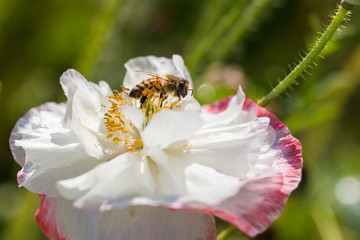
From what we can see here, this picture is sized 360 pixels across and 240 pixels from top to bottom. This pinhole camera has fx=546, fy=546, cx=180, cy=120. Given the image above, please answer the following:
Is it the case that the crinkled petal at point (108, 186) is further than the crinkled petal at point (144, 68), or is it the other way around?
the crinkled petal at point (144, 68)

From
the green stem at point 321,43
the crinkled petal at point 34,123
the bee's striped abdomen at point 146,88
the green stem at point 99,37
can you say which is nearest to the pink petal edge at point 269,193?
the green stem at point 321,43

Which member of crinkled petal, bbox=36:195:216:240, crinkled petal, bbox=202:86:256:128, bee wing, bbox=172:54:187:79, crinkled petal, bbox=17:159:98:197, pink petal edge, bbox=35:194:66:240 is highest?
bee wing, bbox=172:54:187:79

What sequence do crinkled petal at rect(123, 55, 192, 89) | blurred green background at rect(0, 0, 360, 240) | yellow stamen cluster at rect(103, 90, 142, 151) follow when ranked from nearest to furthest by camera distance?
yellow stamen cluster at rect(103, 90, 142, 151) < crinkled petal at rect(123, 55, 192, 89) < blurred green background at rect(0, 0, 360, 240)

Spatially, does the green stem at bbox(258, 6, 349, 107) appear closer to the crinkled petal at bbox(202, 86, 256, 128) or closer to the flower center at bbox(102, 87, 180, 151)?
the crinkled petal at bbox(202, 86, 256, 128)

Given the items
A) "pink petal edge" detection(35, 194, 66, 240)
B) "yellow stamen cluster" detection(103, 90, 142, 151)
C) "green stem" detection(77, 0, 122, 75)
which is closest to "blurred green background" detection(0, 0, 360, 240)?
"green stem" detection(77, 0, 122, 75)

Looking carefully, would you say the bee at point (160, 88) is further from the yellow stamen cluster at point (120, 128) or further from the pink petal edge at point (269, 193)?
the pink petal edge at point (269, 193)

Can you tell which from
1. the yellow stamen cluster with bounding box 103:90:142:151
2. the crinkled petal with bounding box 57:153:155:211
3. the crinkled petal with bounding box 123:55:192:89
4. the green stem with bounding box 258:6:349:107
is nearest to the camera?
the crinkled petal with bounding box 57:153:155:211

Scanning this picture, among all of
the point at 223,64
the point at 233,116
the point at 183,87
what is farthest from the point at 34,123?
the point at 223,64

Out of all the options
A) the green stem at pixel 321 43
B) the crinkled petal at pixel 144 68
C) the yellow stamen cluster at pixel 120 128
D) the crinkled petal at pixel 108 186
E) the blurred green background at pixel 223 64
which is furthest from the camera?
the blurred green background at pixel 223 64
